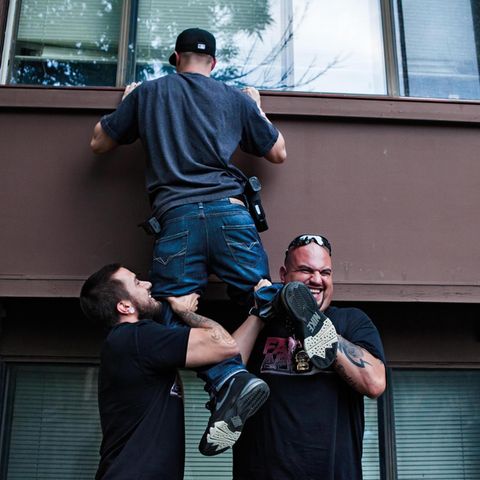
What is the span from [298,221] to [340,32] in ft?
5.37

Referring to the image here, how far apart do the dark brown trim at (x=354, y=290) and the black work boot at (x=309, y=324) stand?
1123 mm

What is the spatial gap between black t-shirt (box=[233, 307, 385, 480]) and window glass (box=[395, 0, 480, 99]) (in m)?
2.22

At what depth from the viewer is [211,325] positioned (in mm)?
3357

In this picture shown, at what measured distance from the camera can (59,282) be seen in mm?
4227

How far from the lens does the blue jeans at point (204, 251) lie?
354cm

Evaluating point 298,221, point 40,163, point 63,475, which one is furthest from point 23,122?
point 63,475

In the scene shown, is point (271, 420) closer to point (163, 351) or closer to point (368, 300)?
point (163, 351)

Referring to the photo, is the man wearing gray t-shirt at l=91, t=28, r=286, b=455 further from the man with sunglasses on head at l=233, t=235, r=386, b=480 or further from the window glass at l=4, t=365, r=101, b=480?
the window glass at l=4, t=365, r=101, b=480

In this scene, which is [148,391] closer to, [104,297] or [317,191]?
[104,297]

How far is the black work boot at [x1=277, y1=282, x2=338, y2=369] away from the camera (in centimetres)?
303

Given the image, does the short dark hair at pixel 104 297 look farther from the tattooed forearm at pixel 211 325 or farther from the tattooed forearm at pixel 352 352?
the tattooed forearm at pixel 352 352

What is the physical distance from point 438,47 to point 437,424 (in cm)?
269

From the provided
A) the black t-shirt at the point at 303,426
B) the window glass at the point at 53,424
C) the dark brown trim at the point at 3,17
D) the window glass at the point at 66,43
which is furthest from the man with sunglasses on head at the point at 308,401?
the dark brown trim at the point at 3,17

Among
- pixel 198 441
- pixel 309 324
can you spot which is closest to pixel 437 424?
pixel 198 441
